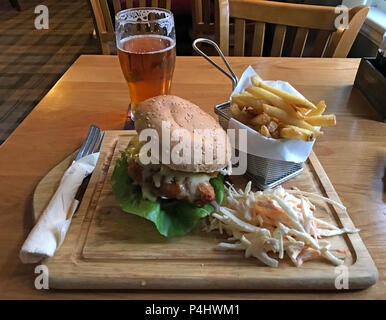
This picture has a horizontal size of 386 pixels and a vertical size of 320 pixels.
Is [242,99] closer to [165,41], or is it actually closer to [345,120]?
[165,41]

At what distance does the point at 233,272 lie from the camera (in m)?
0.79

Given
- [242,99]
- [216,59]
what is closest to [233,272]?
[242,99]

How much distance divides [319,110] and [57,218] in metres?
0.85

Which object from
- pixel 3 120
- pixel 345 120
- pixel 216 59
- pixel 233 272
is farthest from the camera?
pixel 3 120

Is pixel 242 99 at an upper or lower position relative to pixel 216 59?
upper

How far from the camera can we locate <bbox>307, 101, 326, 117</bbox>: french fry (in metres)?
1.00

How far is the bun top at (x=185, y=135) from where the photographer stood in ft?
2.95

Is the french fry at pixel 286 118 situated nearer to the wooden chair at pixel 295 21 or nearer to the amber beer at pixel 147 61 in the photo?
the amber beer at pixel 147 61

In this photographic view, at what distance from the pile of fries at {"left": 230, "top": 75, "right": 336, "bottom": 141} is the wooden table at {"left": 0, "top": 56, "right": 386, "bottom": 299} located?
23cm

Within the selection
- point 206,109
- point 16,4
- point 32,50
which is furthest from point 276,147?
point 16,4

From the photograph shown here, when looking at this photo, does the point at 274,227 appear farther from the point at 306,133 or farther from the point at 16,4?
the point at 16,4

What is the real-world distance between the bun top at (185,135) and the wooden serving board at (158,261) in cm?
20

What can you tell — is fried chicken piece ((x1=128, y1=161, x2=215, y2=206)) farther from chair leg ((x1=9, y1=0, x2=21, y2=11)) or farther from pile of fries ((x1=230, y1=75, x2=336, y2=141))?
chair leg ((x1=9, y1=0, x2=21, y2=11))

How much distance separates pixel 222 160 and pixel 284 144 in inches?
7.7
